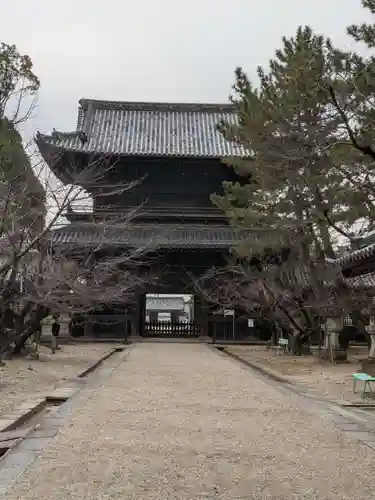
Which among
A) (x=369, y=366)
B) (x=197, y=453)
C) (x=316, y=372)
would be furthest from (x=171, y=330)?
(x=197, y=453)

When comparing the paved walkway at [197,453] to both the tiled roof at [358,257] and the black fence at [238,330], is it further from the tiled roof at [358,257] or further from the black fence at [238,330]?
the black fence at [238,330]

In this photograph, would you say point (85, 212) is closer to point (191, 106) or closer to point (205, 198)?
point (205, 198)

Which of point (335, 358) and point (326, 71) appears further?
point (335, 358)

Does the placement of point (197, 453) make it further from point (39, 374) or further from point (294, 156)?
point (39, 374)

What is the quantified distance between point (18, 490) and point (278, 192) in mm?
19057

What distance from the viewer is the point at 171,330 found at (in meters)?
37.4

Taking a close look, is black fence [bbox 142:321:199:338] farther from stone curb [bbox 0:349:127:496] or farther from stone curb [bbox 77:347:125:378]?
stone curb [bbox 0:349:127:496]

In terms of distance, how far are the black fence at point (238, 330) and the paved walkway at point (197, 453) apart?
20438 millimetres

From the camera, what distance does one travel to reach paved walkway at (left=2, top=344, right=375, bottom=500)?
18.4 ft

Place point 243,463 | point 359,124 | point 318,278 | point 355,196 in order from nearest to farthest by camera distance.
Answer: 1. point 243,463
2. point 359,124
3. point 355,196
4. point 318,278

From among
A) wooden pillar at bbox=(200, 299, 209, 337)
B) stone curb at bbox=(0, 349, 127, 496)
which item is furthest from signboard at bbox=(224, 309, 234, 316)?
stone curb at bbox=(0, 349, 127, 496)

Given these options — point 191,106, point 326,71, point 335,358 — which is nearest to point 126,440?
point 326,71

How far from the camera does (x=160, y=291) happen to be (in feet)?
114

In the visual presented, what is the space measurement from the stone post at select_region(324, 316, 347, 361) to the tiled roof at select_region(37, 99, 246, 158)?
13.6 metres
